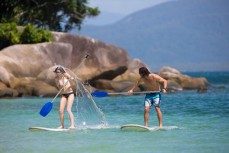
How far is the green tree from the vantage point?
52344mm

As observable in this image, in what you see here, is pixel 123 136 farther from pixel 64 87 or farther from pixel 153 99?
pixel 64 87

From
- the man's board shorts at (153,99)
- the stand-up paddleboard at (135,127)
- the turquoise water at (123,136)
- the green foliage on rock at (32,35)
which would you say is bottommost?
the turquoise water at (123,136)

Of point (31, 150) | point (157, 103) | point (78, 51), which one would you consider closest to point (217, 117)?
point (157, 103)

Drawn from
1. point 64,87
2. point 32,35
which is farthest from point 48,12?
point 64,87

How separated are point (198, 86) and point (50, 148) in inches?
1330

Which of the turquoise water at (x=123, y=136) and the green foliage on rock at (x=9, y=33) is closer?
the turquoise water at (x=123, y=136)

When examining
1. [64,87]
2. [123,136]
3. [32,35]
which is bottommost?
[123,136]

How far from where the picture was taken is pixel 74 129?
19.8m

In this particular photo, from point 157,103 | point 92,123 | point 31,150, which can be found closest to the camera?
point 31,150

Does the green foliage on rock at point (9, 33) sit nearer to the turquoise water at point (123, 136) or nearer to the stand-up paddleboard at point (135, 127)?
the turquoise water at point (123, 136)

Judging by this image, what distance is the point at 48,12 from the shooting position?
56.9 metres

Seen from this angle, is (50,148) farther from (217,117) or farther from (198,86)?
(198,86)

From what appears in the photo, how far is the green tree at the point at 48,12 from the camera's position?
52344mm

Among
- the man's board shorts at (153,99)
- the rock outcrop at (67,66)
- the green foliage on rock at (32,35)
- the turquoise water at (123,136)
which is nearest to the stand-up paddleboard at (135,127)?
the turquoise water at (123,136)
